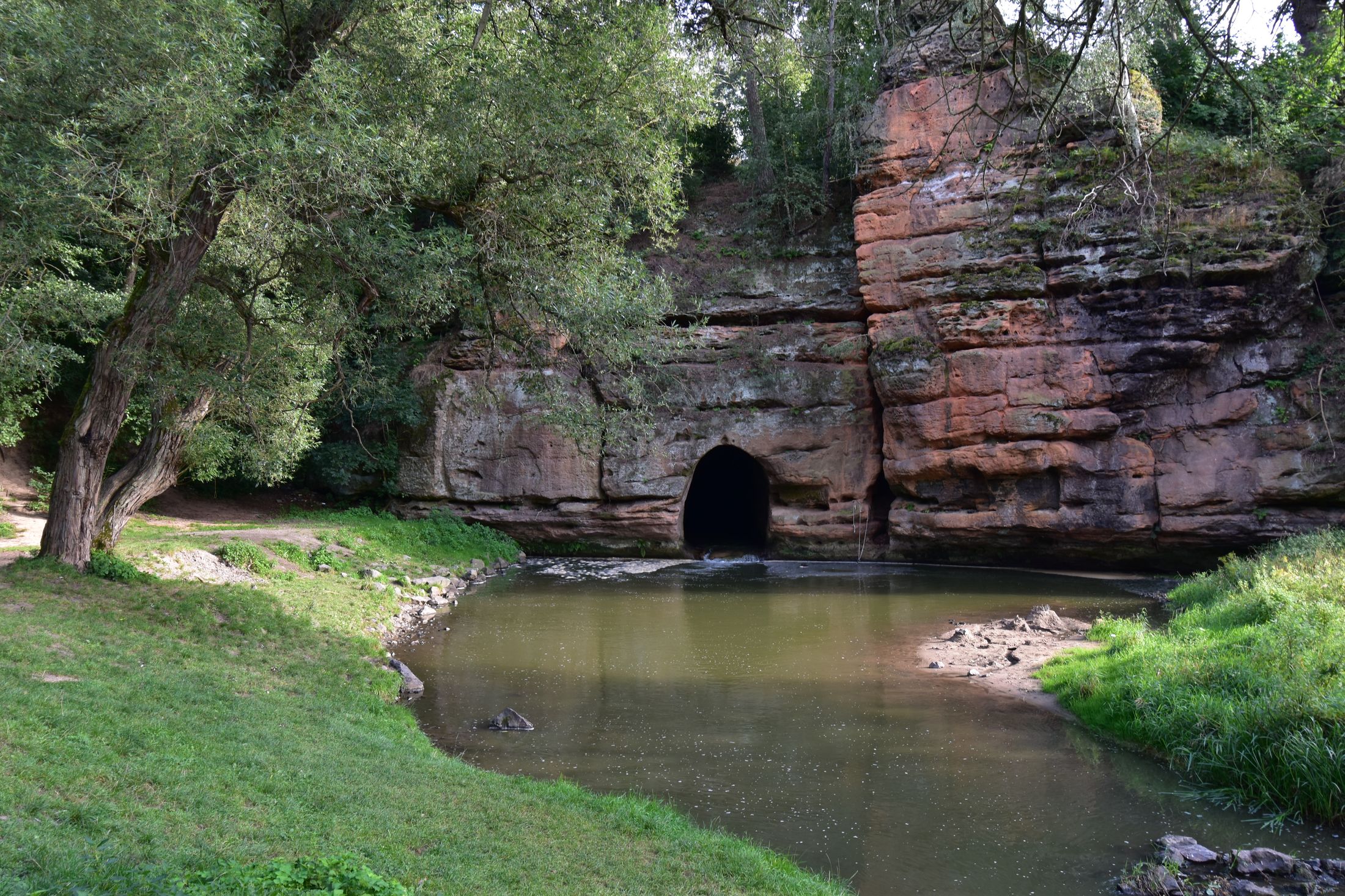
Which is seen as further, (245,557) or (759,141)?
(759,141)

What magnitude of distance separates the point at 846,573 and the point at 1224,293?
10.6 metres

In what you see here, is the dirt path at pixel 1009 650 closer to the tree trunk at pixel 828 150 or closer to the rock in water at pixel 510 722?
the rock in water at pixel 510 722

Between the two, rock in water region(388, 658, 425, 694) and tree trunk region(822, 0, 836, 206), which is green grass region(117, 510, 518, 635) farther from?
tree trunk region(822, 0, 836, 206)

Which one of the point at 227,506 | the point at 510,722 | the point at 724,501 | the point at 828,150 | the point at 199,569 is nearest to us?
the point at 510,722

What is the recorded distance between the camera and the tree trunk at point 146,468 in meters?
12.4

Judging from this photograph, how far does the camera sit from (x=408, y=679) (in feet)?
36.9

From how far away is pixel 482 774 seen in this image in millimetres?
7684

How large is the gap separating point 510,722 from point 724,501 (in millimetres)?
20859

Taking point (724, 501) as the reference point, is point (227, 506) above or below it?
below


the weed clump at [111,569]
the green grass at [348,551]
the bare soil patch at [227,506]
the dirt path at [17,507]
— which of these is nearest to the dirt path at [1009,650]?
the green grass at [348,551]

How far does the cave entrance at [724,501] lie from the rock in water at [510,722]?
16784 millimetres

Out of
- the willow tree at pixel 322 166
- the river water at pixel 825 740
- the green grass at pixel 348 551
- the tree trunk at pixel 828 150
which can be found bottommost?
the river water at pixel 825 740

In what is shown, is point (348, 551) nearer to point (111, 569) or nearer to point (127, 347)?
point (111, 569)

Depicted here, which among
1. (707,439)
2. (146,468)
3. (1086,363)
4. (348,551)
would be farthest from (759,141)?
(146,468)
